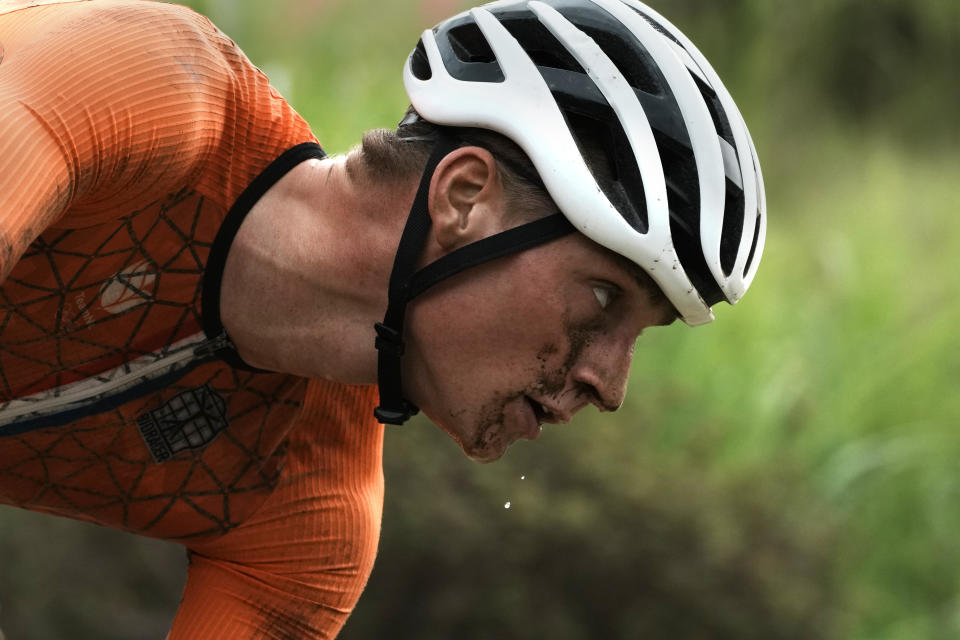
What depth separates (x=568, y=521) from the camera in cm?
507

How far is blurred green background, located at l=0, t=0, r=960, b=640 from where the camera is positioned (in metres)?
5.07

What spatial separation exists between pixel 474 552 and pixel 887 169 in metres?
4.01

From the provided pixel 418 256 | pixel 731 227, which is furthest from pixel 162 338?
pixel 731 227

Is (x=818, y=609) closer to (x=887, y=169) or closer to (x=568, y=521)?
(x=568, y=521)

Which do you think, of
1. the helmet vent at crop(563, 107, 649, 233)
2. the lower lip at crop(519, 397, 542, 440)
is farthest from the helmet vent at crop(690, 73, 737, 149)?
the lower lip at crop(519, 397, 542, 440)

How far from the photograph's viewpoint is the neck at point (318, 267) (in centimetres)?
226

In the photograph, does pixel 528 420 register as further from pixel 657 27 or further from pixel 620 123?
pixel 657 27

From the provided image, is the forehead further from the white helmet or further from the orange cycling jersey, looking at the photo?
the orange cycling jersey

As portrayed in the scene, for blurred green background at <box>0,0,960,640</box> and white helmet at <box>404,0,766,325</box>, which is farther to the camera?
blurred green background at <box>0,0,960,640</box>

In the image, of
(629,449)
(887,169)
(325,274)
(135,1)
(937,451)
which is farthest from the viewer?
(887,169)

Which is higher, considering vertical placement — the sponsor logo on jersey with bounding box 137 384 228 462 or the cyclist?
the cyclist

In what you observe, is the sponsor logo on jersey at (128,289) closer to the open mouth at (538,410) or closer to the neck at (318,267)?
the neck at (318,267)

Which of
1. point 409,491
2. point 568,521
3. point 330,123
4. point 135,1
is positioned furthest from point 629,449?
point 135,1

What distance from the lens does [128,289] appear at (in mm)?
2330
